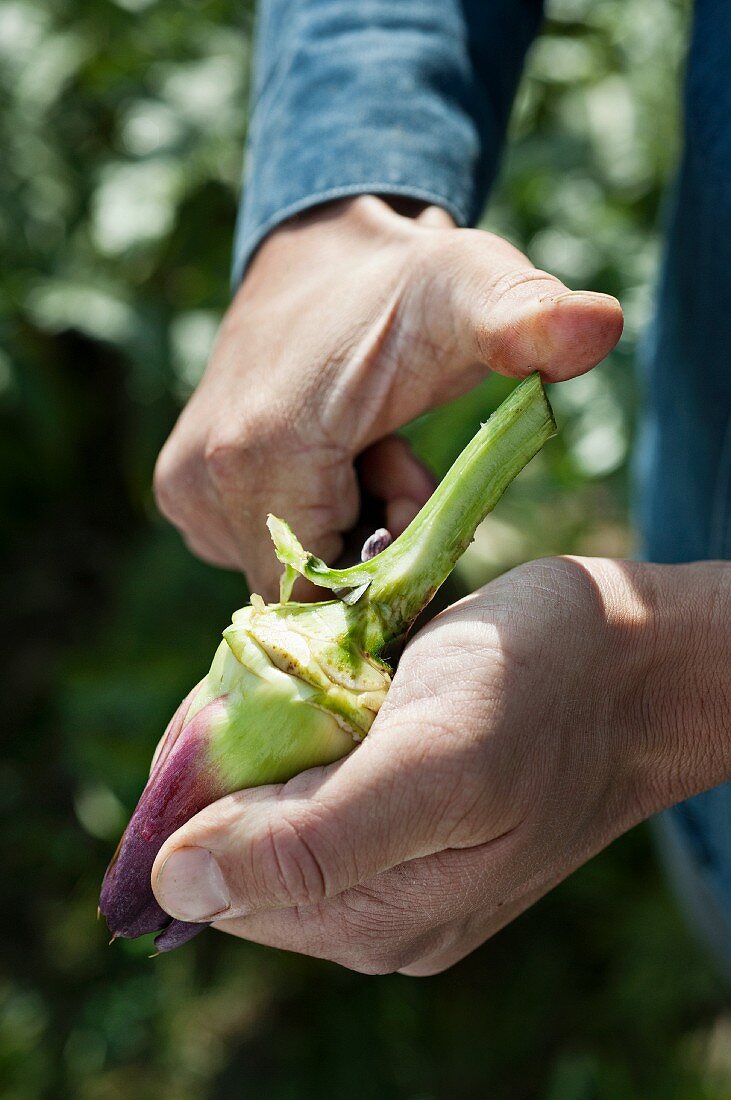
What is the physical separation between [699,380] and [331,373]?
1.48 ft

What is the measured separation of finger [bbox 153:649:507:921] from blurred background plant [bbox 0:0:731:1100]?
1.37 m

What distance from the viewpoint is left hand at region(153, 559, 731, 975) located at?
67 cm

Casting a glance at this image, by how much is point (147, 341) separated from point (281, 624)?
1541mm

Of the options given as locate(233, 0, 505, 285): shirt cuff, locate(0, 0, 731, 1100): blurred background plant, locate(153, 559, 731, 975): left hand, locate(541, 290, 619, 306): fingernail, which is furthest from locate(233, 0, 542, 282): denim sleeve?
locate(0, 0, 731, 1100): blurred background plant

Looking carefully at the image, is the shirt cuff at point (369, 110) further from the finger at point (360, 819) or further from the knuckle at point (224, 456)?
the finger at point (360, 819)

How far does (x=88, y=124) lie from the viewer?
2602 mm

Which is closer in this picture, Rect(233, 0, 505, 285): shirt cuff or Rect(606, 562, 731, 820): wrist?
Rect(606, 562, 731, 820): wrist

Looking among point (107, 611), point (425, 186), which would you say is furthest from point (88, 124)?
point (425, 186)

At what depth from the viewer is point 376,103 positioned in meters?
1.05

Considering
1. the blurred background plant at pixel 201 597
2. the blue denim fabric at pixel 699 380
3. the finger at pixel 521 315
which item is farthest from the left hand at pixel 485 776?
Result: the blurred background plant at pixel 201 597

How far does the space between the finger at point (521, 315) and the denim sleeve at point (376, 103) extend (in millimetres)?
238

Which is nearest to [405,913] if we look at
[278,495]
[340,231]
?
[278,495]

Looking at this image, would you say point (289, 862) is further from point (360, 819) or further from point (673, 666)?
point (673, 666)

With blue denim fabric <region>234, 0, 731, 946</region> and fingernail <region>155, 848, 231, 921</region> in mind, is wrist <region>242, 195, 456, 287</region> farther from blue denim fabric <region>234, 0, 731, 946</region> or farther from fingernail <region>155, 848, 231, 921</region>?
fingernail <region>155, 848, 231, 921</region>
